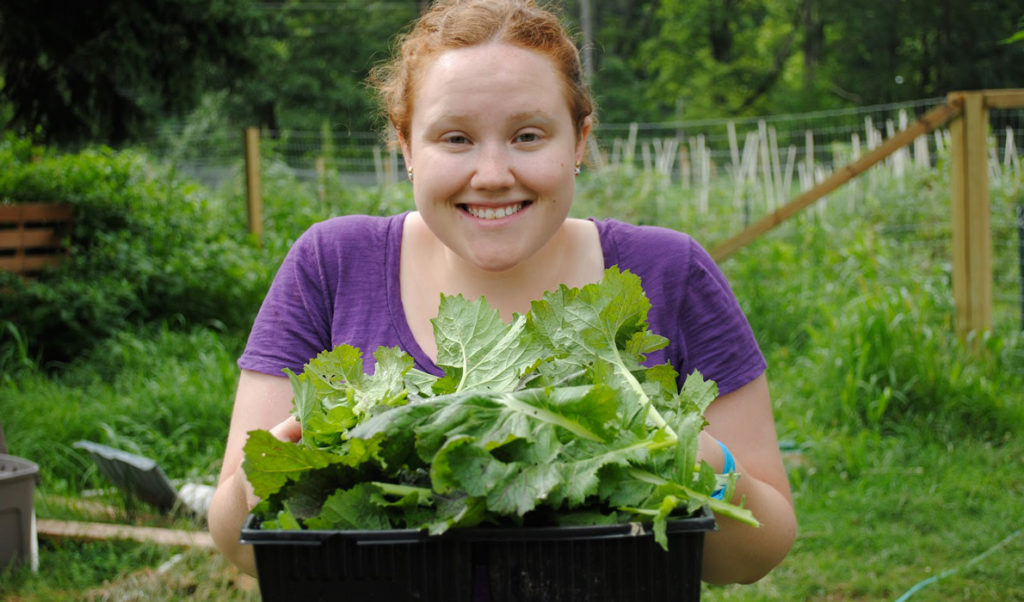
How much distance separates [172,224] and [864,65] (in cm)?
2975

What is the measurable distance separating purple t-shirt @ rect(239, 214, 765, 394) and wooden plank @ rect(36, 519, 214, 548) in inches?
91.0

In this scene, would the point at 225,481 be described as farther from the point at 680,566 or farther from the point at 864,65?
the point at 864,65

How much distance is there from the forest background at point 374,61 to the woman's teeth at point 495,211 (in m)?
0.62

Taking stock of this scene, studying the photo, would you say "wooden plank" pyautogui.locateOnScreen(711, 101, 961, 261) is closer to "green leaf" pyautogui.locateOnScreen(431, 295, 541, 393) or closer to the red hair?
the red hair

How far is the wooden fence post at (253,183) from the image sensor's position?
7.85 metres

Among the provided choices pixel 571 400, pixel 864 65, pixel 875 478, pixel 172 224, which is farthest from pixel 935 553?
pixel 864 65

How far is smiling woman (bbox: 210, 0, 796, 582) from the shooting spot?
5.53 feet

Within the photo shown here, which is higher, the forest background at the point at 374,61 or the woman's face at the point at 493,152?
the forest background at the point at 374,61

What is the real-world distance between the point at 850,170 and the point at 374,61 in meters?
4.20

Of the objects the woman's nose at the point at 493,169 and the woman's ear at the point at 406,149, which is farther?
the woman's ear at the point at 406,149

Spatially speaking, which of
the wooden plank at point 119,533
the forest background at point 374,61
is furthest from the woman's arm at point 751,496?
the wooden plank at point 119,533

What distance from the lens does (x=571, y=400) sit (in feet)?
3.45

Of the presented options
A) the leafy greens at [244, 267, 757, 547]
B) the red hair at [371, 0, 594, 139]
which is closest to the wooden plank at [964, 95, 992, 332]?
the red hair at [371, 0, 594, 139]

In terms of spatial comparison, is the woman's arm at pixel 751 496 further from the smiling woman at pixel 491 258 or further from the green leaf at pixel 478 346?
the green leaf at pixel 478 346
